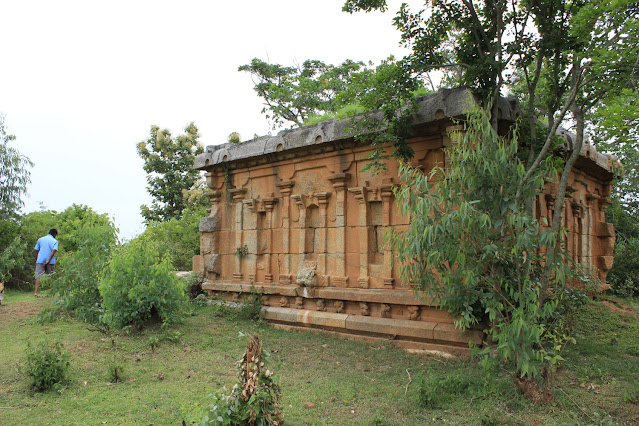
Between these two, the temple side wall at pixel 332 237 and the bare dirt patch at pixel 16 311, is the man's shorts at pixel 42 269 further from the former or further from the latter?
the temple side wall at pixel 332 237

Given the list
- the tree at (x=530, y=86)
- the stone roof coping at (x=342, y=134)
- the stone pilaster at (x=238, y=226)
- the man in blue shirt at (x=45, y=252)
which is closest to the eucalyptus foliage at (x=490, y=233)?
the tree at (x=530, y=86)

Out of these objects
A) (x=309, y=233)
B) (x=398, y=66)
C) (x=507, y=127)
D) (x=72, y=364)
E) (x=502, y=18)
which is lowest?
(x=72, y=364)

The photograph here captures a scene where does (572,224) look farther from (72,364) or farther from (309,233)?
(72,364)

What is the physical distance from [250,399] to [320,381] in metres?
2.15

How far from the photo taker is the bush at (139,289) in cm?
754

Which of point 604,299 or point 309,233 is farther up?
point 309,233

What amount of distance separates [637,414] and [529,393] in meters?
0.88

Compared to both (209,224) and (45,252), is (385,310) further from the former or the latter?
(45,252)

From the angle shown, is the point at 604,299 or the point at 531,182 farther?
the point at 604,299

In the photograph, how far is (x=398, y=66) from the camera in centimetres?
614

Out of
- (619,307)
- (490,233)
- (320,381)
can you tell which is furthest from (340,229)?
(619,307)

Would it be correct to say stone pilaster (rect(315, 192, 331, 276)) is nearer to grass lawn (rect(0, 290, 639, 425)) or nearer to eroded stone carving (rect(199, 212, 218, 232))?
grass lawn (rect(0, 290, 639, 425))

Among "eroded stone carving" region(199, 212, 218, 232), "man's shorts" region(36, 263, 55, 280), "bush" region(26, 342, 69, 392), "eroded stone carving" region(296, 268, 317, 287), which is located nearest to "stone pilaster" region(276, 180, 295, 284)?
"eroded stone carving" region(296, 268, 317, 287)

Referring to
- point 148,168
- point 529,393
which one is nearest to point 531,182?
point 529,393
